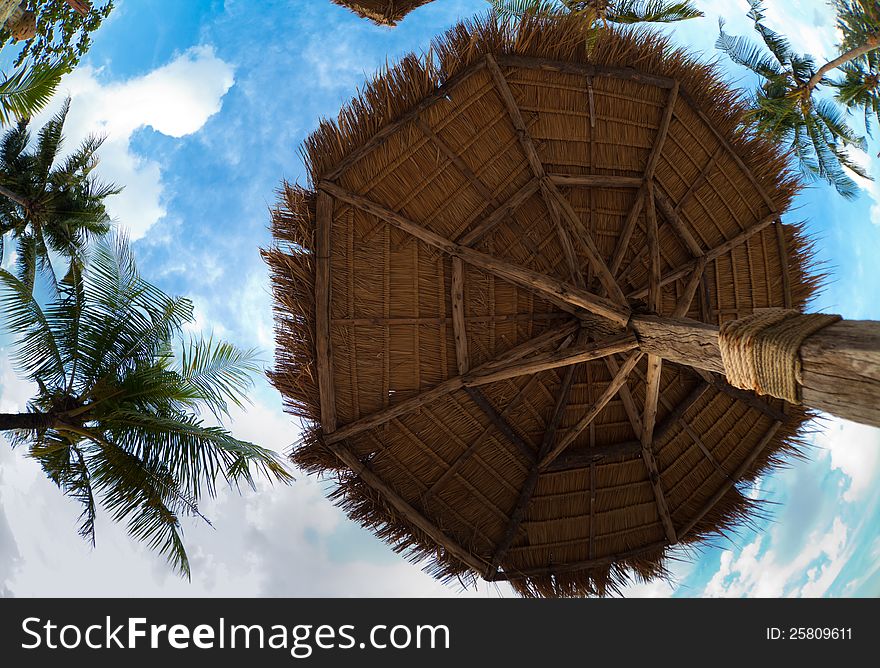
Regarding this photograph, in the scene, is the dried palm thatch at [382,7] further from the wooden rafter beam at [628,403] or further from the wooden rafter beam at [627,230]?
the wooden rafter beam at [628,403]

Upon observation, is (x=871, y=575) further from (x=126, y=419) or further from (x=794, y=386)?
(x=126, y=419)

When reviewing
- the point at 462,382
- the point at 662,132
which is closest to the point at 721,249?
the point at 662,132

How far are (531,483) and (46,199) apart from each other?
1095cm

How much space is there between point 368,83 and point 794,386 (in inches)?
180

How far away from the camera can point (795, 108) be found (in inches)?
278

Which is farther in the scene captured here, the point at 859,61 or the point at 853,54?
the point at 859,61

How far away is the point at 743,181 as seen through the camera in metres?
6.35

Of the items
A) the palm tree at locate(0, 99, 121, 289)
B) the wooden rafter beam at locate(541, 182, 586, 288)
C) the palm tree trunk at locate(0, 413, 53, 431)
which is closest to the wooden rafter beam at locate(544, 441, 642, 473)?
the wooden rafter beam at locate(541, 182, 586, 288)

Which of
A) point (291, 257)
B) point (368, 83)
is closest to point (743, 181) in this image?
point (368, 83)

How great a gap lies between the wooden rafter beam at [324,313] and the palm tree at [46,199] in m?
7.53

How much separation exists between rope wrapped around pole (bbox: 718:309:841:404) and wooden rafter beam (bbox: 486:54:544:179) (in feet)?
11.1

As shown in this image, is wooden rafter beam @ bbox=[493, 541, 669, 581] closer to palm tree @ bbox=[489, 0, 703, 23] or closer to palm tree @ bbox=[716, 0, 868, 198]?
palm tree @ bbox=[716, 0, 868, 198]

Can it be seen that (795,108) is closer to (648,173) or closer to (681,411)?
(648,173)

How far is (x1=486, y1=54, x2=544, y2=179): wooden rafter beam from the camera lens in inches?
211
